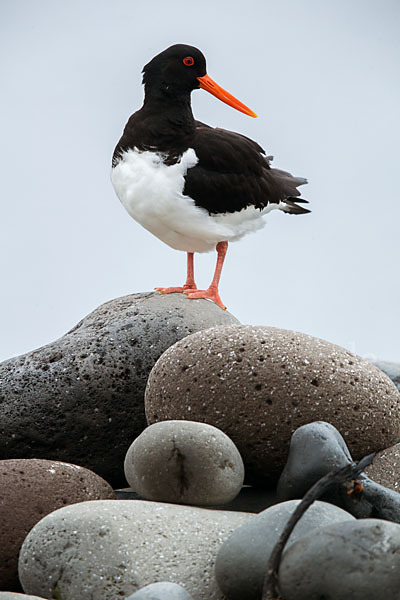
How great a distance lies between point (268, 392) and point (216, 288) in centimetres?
177

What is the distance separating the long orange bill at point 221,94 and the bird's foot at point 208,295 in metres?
1.29

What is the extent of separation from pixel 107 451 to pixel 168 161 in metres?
1.81

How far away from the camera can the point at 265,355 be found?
381cm

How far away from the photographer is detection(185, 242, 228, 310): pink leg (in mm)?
5262

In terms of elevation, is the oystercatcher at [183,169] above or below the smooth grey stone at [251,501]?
above

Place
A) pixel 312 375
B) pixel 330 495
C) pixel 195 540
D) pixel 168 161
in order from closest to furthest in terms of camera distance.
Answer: pixel 195 540, pixel 330 495, pixel 312 375, pixel 168 161

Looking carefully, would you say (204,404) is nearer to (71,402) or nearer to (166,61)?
(71,402)

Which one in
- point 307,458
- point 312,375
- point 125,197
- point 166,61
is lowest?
point 307,458

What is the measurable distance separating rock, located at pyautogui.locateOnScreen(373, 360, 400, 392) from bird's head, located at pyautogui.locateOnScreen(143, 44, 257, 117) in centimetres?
272

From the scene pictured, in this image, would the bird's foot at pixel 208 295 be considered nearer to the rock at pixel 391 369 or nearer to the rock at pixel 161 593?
the rock at pixel 391 369

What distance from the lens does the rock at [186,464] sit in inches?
134

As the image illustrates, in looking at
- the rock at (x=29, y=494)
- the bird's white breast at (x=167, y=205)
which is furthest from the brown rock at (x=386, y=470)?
the bird's white breast at (x=167, y=205)

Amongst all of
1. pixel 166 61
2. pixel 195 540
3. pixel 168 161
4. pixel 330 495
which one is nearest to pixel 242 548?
pixel 195 540

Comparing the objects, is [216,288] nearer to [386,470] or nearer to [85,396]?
[85,396]
